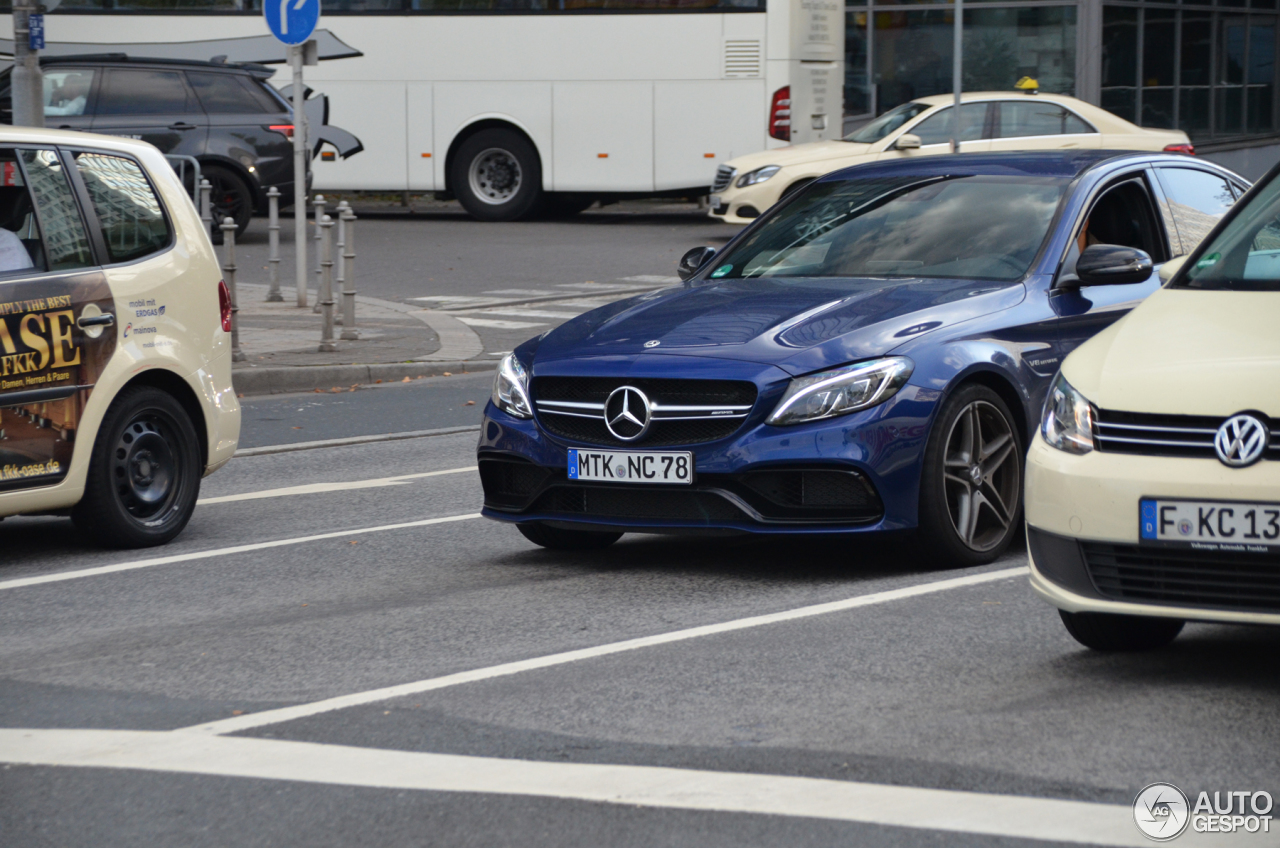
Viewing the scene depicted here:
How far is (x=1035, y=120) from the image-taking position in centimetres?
2156

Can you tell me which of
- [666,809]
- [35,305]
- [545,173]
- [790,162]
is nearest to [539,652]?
[666,809]

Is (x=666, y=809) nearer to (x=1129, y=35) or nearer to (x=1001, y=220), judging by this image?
(x=1001, y=220)

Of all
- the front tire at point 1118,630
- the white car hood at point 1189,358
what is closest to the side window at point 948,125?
the white car hood at point 1189,358

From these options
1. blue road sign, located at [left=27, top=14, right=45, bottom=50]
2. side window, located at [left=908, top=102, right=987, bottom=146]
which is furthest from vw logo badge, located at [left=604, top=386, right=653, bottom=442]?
side window, located at [left=908, top=102, right=987, bottom=146]

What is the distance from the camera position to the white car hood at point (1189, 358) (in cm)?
454

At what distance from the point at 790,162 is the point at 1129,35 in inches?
459

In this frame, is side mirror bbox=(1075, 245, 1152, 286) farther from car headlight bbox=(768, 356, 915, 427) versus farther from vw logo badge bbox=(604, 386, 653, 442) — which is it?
vw logo badge bbox=(604, 386, 653, 442)

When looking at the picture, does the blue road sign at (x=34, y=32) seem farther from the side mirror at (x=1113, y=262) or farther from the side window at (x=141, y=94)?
the side mirror at (x=1113, y=262)

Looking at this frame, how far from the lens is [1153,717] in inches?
180

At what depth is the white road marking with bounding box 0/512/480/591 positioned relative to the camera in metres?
6.86

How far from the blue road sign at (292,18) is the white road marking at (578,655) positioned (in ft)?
29.9

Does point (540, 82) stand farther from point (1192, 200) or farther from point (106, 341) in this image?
point (106, 341)

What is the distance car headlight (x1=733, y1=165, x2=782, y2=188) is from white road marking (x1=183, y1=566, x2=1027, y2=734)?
50.3 ft

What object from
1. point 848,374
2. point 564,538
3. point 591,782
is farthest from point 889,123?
point 591,782
